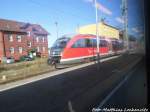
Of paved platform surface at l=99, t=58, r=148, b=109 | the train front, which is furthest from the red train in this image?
paved platform surface at l=99, t=58, r=148, b=109

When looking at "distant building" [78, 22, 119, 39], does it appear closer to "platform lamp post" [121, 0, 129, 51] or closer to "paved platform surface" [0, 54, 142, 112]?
"platform lamp post" [121, 0, 129, 51]

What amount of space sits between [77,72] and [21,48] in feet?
1.67

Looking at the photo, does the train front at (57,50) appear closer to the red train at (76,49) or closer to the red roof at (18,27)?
the red train at (76,49)

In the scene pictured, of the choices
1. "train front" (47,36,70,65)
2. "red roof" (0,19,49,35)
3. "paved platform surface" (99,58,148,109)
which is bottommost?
"paved platform surface" (99,58,148,109)

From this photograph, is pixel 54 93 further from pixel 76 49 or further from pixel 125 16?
pixel 125 16

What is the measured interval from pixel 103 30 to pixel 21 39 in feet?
2.48

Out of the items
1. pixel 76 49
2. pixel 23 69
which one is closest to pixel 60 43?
pixel 76 49

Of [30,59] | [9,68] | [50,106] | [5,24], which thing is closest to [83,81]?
[50,106]

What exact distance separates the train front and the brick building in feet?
0.15

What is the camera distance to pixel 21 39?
1629 mm

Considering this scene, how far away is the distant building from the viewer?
182 cm

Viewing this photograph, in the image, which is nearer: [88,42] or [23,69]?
[23,69]

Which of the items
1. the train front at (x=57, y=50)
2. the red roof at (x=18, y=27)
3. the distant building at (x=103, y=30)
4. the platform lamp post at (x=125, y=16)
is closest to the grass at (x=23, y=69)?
the train front at (x=57, y=50)

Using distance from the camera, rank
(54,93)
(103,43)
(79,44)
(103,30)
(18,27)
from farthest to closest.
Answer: (103,43) < (103,30) < (79,44) < (54,93) < (18,27)
